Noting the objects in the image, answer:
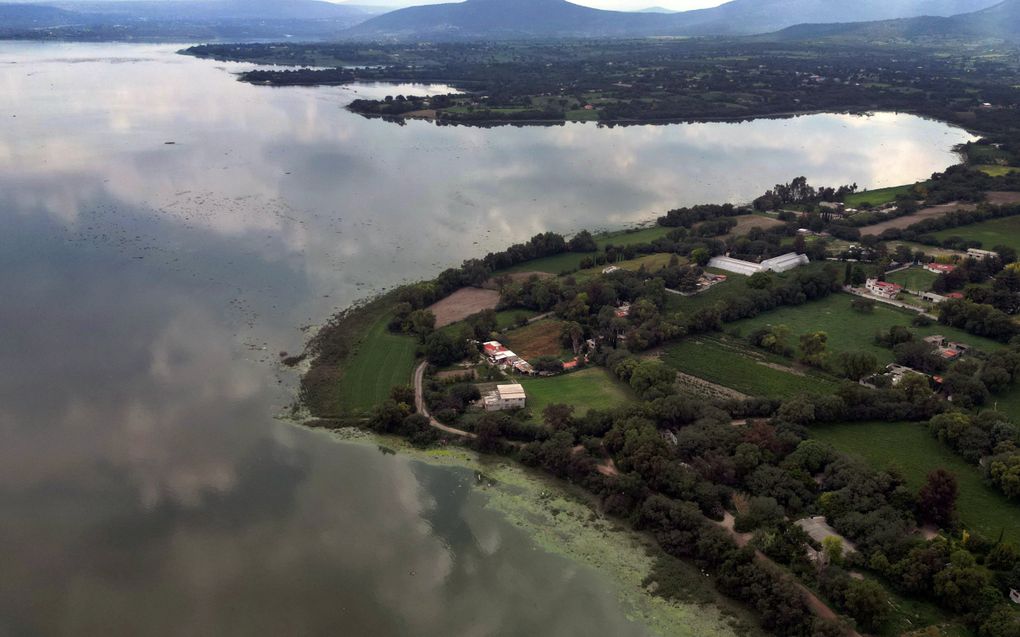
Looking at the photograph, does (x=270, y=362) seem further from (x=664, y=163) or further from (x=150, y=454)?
(x=664, y=163)

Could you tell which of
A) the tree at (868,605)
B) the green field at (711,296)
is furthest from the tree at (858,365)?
the tree at (868,605)

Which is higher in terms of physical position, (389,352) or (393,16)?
(393,16)

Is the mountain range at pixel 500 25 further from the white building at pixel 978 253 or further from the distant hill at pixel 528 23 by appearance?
the white building at pixel 978 253

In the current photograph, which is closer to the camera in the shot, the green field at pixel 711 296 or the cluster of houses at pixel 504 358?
the cluster of houses at pixel 504 358

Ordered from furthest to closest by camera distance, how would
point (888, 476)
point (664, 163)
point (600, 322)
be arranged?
point (664, 163) < point (600, 322) < point (888, 476)

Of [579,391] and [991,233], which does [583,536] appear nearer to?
[579,391]

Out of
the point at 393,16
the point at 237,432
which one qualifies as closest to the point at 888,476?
the point at 237,432

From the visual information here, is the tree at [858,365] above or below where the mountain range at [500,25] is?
below
